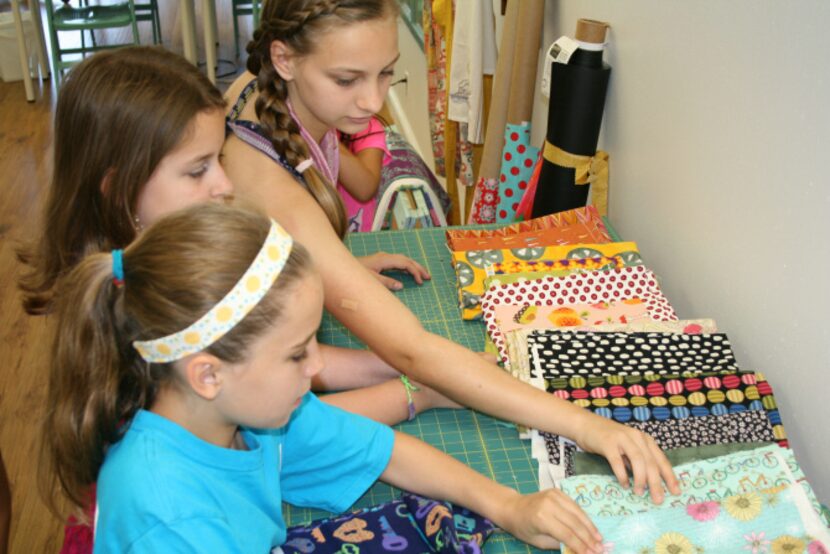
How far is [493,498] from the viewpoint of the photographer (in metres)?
1.29

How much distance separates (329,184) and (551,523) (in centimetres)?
73

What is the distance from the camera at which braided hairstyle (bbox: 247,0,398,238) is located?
1.48 meters

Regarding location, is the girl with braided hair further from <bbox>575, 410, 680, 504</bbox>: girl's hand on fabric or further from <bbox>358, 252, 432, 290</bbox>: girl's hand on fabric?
<bbox>358, 252, 432, 290</bbox>: girl's hand on fabric

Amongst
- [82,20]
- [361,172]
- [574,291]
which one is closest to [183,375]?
[574,291]

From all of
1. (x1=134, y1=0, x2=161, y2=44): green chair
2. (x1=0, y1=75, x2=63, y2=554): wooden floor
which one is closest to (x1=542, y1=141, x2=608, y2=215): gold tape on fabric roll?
(x1=0, y1=75, x2=63, y2=554): wooden floor

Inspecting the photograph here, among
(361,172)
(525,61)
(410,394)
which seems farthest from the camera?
(525,61)

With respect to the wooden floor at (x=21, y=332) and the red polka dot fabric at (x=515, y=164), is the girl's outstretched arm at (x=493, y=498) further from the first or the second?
the wooden floor at (x=21, y=332)

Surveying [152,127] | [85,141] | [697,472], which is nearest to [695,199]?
[697,472]

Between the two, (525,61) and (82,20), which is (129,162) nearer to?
(525,61)

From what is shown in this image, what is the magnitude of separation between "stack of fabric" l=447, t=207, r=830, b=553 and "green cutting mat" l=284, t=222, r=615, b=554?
0.03 meters

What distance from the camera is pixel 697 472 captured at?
1275 mm

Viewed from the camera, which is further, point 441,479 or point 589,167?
point 589,167

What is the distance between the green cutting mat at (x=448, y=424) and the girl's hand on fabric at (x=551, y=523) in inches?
1.3

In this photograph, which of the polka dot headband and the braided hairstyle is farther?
the braided hairstyle
